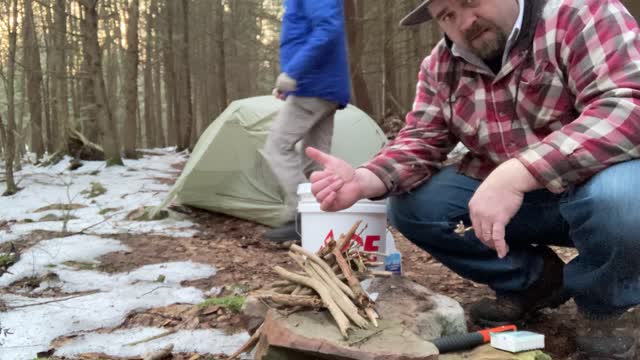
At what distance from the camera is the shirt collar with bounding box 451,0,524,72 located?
1791mm

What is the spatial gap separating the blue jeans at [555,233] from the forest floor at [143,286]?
0.27m

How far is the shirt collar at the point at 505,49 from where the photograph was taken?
179 centimetres

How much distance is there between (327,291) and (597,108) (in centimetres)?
90

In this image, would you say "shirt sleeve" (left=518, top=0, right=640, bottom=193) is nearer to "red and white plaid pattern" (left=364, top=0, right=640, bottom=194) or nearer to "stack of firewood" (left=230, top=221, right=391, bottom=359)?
"red and white plaid pattern" (left=364, top=0, right=640, bottom=194)

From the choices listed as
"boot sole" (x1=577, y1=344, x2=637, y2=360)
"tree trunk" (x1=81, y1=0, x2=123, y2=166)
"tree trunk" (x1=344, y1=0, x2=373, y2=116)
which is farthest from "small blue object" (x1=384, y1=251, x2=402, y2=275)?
"tree trunk" (x1=81, y1=0, x2=123, y2=166)

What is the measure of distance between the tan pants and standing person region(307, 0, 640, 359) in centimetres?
171

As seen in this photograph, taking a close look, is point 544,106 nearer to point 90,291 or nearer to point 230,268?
point 230,268

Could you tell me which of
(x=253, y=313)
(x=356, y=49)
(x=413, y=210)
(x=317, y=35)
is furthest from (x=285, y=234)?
(x=356, y=49)

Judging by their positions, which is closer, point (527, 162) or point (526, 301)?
point (527, 162)

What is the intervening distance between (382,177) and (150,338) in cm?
104

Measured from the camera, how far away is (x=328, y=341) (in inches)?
56.0

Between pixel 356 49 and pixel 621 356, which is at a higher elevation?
pixel 356 49

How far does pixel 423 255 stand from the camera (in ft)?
12.3

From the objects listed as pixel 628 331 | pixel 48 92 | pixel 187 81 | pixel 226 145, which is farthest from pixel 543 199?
pixel 48 92
